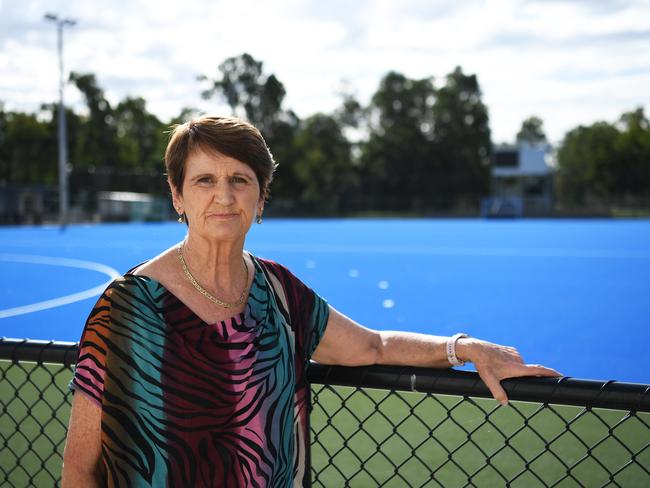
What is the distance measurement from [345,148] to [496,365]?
231 feet

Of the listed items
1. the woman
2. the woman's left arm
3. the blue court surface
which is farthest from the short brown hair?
the blue court surface

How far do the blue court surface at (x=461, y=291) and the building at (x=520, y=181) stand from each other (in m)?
38.7

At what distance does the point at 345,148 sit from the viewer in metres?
71.9

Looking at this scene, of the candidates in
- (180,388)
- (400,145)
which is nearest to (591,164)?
(400,145)

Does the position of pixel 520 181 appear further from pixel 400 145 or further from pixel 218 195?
pixel 218 195

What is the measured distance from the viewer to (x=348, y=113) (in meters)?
79.4

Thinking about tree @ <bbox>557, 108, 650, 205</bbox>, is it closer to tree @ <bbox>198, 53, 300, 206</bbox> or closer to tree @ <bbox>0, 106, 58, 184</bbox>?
tree @ <bbox>198, 53, 300, 206</bbox>

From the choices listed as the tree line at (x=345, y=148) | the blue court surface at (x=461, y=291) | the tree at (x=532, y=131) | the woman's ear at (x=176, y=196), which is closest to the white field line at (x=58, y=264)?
the blue court surface at (x=461, y=291)

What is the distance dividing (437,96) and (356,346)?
246ft

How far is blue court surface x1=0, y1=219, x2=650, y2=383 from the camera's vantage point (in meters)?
8.03

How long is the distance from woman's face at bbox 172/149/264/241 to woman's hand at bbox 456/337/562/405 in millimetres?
788

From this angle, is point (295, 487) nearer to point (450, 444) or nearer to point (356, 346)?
point (356, 346)

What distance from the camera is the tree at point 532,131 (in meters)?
123

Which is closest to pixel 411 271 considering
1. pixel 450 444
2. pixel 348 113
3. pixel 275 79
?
pixel 450 444
